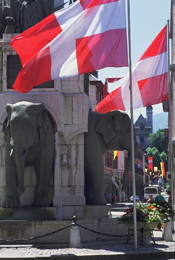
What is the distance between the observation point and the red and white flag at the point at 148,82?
1589cm

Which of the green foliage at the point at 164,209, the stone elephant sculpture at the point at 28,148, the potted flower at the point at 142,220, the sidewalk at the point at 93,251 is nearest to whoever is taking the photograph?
the sidewalk at the point at 93,251

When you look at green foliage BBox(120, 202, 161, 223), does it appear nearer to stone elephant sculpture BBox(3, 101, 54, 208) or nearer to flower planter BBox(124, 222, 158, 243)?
flower planter BBox(124, 222, 158, 243)

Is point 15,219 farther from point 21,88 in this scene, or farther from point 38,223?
point 21,88

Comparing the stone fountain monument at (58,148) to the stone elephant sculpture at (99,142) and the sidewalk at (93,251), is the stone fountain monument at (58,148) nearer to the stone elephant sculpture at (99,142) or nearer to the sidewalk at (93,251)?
the stone elephant sculpture at (99,142)

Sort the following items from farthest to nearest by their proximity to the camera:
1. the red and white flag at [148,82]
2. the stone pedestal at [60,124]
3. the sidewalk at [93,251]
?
the stone pedestal at [60,124]
the red and white flag at [148,82]
the sidewalk at [93,251]

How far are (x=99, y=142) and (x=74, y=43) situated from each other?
4456 mm

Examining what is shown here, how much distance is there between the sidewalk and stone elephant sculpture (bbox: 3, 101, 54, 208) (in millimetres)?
2043

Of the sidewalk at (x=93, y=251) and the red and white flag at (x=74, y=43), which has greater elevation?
the red and white flag at (x=74, y=43)

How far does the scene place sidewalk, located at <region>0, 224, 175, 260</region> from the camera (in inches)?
458

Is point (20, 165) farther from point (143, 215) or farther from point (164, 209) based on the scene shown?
point (164, 209)

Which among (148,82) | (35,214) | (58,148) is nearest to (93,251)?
(35,214)

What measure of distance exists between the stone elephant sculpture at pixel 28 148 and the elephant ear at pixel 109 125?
71.9 inches

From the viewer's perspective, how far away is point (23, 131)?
14172mm

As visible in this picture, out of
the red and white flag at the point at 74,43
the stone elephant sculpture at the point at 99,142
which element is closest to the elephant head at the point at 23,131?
the red and white flag at the point at 74,43
